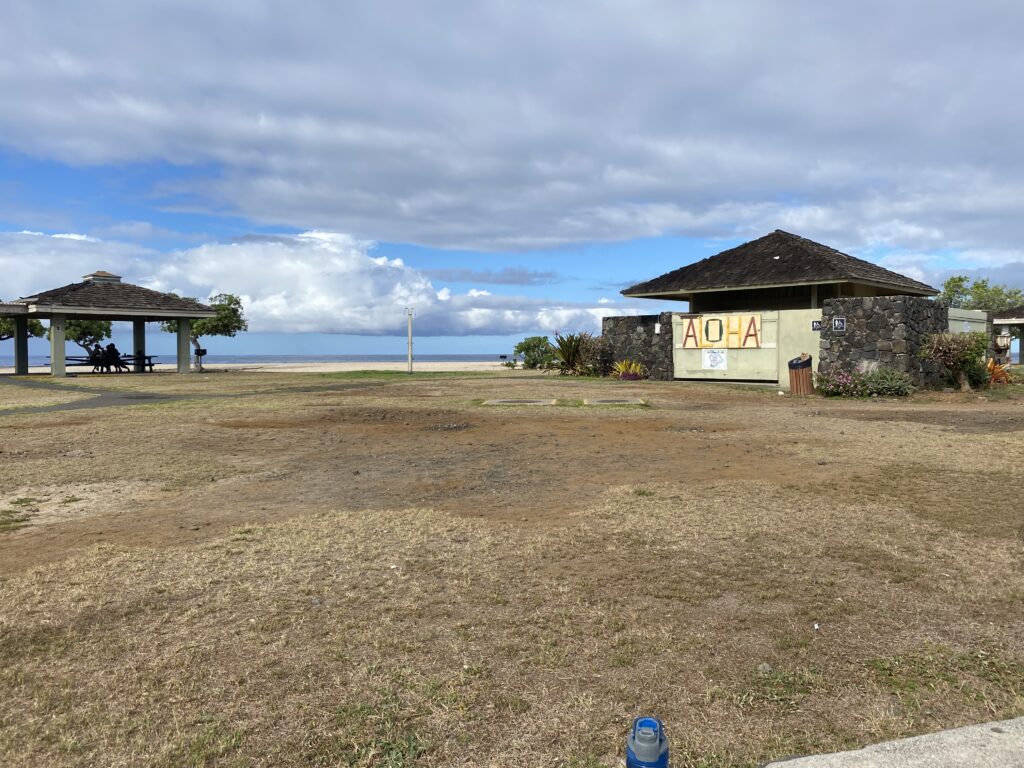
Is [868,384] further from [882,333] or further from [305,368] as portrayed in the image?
[305,368]

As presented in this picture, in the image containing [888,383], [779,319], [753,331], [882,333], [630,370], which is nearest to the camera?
[888,383]

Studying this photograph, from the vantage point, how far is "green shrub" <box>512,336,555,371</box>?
35312mm

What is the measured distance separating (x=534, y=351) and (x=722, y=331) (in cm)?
1324

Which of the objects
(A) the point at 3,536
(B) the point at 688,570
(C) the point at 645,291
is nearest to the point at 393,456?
(A) the point at 3,536

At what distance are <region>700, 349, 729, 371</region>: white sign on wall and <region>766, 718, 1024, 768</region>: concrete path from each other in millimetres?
22027

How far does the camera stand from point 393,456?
9.21m

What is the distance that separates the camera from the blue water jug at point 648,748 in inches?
87.3

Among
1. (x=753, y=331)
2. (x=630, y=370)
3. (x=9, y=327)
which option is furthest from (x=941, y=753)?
(x=9, y=327)

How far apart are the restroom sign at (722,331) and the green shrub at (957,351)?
5168 mm

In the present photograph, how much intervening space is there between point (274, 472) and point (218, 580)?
12.4ft

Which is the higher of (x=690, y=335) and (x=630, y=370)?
(x=690, y=335)

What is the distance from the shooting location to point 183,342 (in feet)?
115

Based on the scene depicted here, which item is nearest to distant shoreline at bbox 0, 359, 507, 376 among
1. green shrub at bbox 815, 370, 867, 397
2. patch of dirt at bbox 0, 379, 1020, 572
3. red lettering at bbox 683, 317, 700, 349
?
red lettering at bbox 683, 317, 700, 349

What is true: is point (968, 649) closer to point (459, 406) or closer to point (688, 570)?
point (688, 570)
